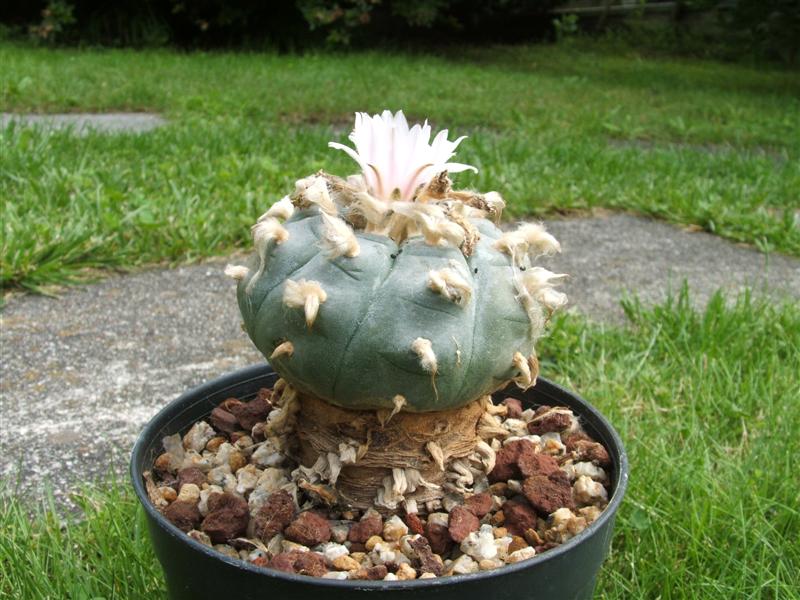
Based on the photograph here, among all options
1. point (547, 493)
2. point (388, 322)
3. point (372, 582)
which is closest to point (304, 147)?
point (547, 493)

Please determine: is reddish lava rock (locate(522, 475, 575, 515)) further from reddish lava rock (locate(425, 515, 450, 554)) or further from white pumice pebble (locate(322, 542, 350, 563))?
white pumice pebble (locate(322, 542, 350, 563))

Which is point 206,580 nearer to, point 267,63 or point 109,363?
point 109,363

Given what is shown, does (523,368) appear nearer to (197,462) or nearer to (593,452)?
(593,452)

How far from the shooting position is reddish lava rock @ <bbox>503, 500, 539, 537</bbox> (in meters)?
1.41

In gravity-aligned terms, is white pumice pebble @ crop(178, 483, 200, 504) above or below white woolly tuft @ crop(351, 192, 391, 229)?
below

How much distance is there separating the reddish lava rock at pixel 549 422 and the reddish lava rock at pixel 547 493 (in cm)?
18

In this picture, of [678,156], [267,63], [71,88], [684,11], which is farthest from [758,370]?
[684,11]

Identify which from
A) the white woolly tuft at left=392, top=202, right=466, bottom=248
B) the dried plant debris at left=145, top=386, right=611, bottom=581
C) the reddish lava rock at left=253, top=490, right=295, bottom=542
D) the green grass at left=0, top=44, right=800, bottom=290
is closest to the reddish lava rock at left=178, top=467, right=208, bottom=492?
the dried plant debris at left=145, top=386, right=611, bottom=581

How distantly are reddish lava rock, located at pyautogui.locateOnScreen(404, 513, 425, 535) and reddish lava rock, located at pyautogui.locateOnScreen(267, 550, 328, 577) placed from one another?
0.59 ft

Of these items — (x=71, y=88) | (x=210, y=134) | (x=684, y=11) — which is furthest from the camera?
(x=684, y=11)

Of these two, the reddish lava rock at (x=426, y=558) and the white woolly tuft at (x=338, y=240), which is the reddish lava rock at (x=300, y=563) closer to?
the reddish lava rock at (x=426, y=558)

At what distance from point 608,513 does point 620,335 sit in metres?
1.57

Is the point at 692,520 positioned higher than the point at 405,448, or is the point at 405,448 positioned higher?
the point at 405,448

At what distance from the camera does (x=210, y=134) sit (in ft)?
16.1
